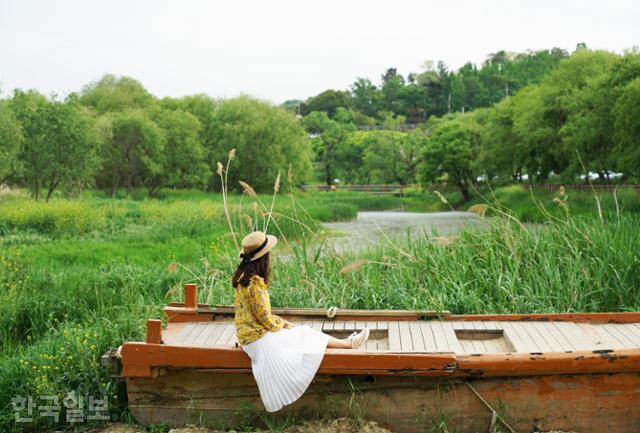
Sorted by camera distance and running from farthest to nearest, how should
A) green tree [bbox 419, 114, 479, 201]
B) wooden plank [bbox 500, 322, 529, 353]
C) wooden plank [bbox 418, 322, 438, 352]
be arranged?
green tree [bbox 419, 114, 479, 201], wooden plank [bbox 418, 322, 438, 352], wooden plank [bbox 500, 322, 529, 353]

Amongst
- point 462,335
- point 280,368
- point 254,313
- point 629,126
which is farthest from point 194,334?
point 629,126

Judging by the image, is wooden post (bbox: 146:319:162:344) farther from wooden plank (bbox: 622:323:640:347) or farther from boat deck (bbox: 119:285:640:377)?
wooden plank (bbox: 622:323:640:347)

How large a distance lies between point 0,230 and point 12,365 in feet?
45.8

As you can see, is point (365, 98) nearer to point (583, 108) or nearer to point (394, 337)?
point (583, 108)

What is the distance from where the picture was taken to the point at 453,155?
45.2 m

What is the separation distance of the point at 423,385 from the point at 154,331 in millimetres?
1934

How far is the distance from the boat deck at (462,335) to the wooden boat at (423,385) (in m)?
0.03

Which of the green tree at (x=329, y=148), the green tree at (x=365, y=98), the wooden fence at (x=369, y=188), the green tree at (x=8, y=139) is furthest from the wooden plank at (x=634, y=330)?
the green tree at (x=365, y=98)

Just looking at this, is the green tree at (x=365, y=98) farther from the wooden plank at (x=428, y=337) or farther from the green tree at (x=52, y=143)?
the wooden plank at (x=428, y=337)

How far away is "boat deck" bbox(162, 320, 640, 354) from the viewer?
5461 mm

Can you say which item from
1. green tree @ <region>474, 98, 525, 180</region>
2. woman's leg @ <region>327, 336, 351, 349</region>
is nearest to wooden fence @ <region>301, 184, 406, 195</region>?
green tree @ <region>474, 98, 525, 180</region>

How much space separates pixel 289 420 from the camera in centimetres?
527

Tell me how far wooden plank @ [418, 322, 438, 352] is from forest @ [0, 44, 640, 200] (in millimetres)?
5187

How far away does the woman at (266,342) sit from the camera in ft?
16.5
